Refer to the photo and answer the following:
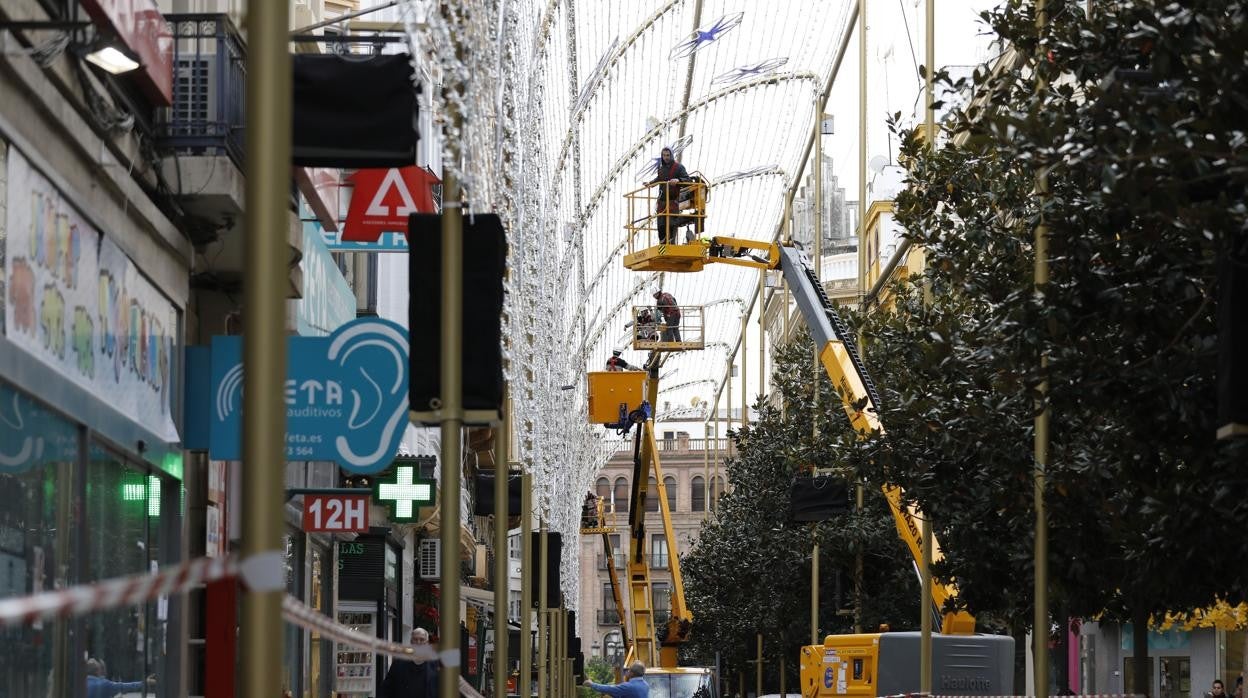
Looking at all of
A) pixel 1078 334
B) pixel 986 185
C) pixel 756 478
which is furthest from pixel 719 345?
pixel 1078 334

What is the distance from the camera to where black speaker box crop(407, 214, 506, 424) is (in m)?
9.50

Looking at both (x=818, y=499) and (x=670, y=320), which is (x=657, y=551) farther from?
(x=818, y=499)

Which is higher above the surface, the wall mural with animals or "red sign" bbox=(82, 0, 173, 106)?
"red sign" bbox=(82, 0, 173, 106)

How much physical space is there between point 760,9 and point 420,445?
14.9 metres

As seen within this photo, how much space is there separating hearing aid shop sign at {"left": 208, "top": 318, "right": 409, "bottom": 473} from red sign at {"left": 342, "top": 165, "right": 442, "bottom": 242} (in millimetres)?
4144

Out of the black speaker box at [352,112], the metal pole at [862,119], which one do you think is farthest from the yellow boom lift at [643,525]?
the black speaker box at [352,112]

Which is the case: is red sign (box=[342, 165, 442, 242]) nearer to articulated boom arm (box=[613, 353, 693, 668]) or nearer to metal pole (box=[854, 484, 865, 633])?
metal pole (box=[854, 484, 865, 633])

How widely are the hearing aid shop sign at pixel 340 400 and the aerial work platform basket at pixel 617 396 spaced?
3418 cm

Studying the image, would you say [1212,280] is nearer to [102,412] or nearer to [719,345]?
[102,412]

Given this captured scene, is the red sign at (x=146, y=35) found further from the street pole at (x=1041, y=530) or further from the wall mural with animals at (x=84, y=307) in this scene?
the street pole at (x=1041, y=530)

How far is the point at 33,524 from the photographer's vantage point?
438 inches

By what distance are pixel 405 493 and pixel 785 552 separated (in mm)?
26889

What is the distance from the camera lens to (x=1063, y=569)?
19.1 meters

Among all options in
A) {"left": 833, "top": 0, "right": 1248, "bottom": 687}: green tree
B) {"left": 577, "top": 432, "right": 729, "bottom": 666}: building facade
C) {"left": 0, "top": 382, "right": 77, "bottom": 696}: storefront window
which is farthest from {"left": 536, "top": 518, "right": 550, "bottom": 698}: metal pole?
{"left": 577, "top": 432, "right": 729, "bottom": 666}: building facade
